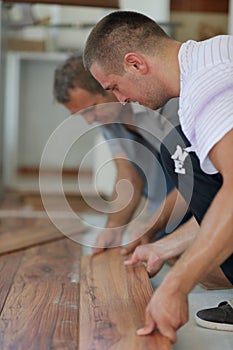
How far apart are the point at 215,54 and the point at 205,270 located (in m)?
0.42

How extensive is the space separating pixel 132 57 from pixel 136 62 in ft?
0.04

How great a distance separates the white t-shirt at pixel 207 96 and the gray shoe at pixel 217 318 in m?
0.44

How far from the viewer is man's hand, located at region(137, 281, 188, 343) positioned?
4.25ft

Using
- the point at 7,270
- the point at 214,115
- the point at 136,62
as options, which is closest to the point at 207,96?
the point at 214,115

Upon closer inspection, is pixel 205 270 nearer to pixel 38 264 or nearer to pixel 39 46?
pixel 38 264

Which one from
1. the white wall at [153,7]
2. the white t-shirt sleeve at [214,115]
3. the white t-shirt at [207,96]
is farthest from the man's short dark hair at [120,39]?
the white wall at [153,7]

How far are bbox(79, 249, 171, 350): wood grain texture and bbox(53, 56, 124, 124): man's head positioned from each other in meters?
0.46

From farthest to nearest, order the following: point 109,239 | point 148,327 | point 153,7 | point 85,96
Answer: point 153,7
point 109,239
point 85,96
point 148,327

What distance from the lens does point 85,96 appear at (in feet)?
7.73

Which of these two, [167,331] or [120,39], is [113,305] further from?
[120,39]

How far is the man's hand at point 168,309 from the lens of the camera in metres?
1.29

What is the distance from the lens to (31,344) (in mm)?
1443

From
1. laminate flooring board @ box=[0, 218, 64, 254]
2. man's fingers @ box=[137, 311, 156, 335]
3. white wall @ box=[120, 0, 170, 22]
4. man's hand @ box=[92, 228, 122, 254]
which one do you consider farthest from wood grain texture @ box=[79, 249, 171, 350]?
white wall @ box=[120, 0, 170, 22]

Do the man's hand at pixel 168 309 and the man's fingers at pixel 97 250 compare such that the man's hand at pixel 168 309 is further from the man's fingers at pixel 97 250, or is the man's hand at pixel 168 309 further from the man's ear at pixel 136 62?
the man's fingers at pixel 97 250
